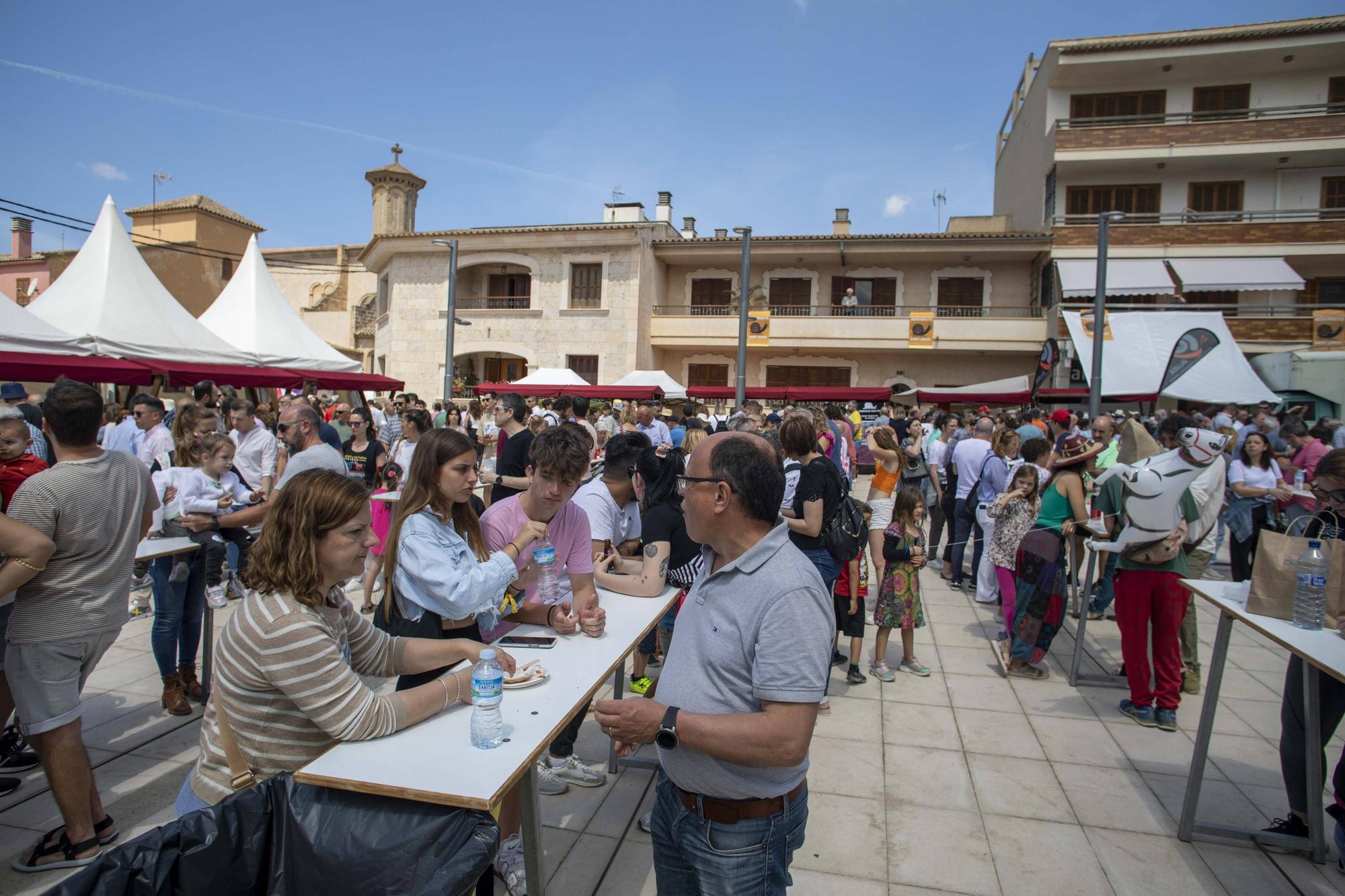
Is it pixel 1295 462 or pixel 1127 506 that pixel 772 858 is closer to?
pixel 1127 506

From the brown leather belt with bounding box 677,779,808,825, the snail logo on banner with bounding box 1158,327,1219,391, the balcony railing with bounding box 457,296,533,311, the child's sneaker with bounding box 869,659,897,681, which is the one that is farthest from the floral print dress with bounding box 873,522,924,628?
the balcony railing with bounding box 457,296,533,311

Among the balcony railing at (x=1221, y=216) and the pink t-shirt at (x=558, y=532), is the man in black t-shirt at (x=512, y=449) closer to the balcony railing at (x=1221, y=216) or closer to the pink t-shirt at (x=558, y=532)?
the pink t-shirt at (x=558, y=532)

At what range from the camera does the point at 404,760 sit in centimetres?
193

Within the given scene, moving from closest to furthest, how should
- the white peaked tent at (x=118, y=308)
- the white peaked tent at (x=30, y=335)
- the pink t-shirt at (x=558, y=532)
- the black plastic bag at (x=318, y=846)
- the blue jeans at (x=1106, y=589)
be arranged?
the black plastic bag at (x=318, y=846) < the pink t-shirt at (x=558, y=532) < the blue jeans at (x=1106, y=589) < the white peaked tent at (x=30, y=335) < the white peaked tent at (x=118, y=308)

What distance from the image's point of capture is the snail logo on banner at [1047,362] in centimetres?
1925

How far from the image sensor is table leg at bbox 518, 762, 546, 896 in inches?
93.2

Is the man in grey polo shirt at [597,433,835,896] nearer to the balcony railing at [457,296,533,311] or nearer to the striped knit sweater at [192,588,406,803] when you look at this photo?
the striped knit sweater at [192,588,406,803]

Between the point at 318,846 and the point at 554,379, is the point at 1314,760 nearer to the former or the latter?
the point at 318,846

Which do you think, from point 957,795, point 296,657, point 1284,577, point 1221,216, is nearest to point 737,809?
point 296,657

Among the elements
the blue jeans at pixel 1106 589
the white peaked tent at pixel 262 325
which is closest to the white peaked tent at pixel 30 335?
the white peaked tent at pixel 262 325

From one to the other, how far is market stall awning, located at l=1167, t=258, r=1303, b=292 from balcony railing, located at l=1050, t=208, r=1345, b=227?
4.22 ft

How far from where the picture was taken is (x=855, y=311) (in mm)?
24516

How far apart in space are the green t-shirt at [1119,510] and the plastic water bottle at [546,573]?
11.8ft

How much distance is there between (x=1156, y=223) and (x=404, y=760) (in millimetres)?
25006
